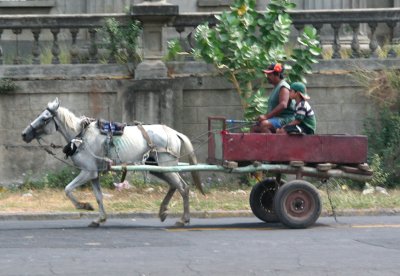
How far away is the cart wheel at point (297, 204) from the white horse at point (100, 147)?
1.38m

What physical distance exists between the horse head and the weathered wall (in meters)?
4.50

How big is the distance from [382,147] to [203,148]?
3.34 metres

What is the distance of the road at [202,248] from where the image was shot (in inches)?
426

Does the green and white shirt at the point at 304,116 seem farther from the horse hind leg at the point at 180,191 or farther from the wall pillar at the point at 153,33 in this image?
the wall pillar at the point at 153,33

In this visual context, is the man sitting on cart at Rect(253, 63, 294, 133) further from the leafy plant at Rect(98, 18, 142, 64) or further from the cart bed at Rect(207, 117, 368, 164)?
the leafy plant at Rect(98, 18, 142, 64)

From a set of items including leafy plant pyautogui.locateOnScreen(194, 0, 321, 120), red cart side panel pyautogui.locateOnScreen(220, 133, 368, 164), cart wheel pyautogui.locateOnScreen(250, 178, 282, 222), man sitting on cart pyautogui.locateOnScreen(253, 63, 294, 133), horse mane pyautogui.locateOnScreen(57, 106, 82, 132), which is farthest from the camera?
leafy plant pyautogui.locateOnScreen(194, 0, 321, 120)

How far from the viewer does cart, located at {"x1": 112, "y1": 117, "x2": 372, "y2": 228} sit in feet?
45.7

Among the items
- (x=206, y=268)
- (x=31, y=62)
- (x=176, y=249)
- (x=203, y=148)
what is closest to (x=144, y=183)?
(x=203, y=148)

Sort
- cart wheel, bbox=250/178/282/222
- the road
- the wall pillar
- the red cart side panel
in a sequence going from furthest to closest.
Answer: the wall pillar → cart wheel, bbox=250/178/282/222 → the red cart side panel → the road

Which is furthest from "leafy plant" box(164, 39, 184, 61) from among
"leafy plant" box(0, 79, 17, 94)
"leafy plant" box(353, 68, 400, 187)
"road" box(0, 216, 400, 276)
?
"road" box(0, 216, 400, 276)

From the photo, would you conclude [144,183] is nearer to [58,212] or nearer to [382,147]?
[58,212]

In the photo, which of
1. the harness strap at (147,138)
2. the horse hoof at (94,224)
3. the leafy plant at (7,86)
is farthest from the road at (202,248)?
the leafy plant at (7,86)

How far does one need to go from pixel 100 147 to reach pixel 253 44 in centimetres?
467

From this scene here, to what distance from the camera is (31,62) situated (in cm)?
1956
